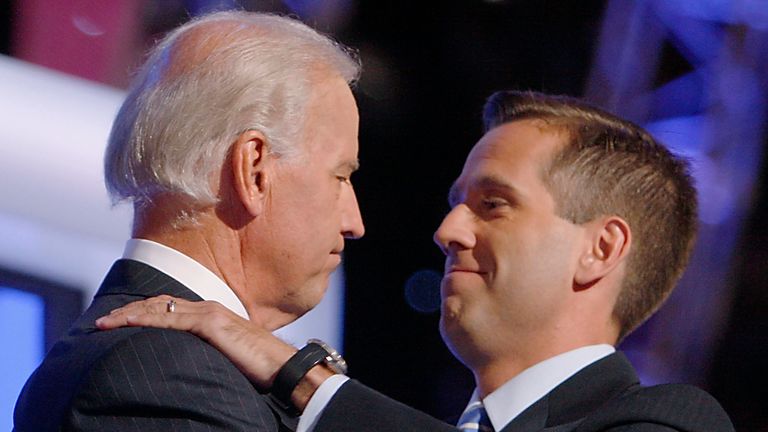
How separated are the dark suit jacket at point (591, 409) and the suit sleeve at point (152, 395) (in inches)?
9.1

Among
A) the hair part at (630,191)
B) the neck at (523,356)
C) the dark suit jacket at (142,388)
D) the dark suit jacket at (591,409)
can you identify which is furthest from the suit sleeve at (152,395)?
the hair part at (630,191)

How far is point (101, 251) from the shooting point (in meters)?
2.04

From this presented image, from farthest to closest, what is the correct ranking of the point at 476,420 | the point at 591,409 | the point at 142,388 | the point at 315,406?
1. the point at 476,420
2. the point at 591,409
3. the point at 315,406
4. the point at 142,388

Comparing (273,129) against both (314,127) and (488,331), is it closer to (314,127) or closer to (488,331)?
(314,127)

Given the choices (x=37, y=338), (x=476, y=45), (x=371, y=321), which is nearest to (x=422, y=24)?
(x=476, y=45)

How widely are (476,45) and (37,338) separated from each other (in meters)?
1.24

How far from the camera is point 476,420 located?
176 centimetres

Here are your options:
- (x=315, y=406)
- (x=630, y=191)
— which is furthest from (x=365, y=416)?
(x=630, y=191)

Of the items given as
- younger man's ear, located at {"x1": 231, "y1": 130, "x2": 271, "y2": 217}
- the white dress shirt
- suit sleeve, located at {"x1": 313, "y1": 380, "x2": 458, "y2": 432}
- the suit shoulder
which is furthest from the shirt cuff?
the suit shoulder

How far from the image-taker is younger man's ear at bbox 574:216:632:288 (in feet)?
5.91

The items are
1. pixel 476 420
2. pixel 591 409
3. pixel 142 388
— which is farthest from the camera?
pixel 476 420

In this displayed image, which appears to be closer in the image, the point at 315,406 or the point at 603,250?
the point at 315,406

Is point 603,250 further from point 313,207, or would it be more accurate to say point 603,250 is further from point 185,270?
point 185,270

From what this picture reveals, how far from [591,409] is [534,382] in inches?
4.9
